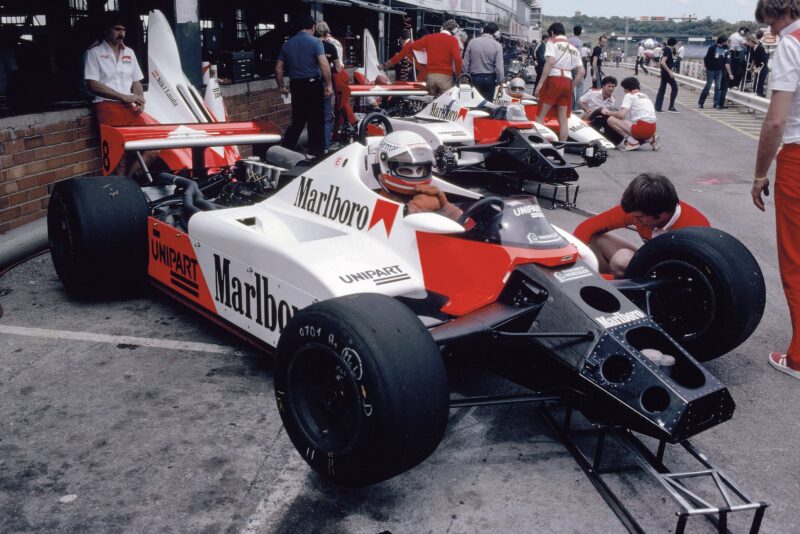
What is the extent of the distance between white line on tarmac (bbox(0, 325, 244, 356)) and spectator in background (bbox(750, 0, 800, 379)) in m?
3.07

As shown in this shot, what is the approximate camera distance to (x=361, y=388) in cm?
267

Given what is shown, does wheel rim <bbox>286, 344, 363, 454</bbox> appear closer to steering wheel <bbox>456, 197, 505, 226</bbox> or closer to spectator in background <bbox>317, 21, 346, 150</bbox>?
steering wheel <bbox>456, 197, 505, 226</bbox>

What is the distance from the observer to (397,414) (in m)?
2.59

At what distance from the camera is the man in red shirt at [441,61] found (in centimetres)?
1170

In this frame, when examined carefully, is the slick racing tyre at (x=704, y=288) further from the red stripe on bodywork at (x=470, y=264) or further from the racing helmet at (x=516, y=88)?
the racing helmet at (x=516, y=88)

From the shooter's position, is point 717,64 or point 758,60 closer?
point 717,64

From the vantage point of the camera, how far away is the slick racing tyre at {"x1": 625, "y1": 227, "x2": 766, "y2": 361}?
147 inches

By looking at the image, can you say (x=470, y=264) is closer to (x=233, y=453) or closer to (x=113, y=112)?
(x=233, y=453)

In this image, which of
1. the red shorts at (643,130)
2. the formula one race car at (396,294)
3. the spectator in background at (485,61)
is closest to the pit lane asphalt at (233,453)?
the formula one race car at (396,294)

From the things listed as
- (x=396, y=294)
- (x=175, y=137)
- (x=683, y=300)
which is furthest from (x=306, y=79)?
(x=683, y=300)

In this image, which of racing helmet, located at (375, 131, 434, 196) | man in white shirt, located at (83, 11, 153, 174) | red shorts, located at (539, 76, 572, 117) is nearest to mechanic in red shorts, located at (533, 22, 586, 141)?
red shorts, located at (539, 76, 572, 117)

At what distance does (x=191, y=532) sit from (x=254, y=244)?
1.58 m

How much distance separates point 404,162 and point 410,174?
8 centimetres

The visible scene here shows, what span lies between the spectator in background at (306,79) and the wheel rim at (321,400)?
6.78 m
